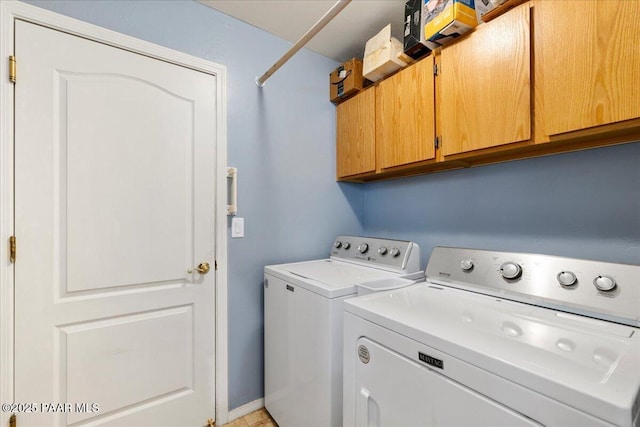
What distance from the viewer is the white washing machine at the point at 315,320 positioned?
1.24 metres

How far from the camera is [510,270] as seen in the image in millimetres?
1141

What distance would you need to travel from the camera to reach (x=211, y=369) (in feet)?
5.44

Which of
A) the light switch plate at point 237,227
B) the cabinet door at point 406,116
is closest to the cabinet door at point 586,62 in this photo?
the cabinet door at point 406,116

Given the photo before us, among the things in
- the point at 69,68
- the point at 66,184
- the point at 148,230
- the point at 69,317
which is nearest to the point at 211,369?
the point at 69,317

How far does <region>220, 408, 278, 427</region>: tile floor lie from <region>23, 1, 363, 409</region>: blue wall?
0.09 m

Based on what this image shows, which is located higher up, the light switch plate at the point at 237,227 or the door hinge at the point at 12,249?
the light switch plate at the point at 237,227

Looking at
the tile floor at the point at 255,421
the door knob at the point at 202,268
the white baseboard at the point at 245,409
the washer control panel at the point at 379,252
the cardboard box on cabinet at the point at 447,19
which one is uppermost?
the cardboard box on cabinet at the point at 447,19

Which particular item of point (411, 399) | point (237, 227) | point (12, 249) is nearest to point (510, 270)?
point (411, 399)

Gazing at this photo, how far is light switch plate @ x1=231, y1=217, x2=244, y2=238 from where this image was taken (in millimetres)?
1761

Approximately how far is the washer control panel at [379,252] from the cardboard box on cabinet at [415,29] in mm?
1091

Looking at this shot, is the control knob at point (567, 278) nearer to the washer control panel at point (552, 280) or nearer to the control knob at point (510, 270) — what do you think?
the washer control panel at point (552, 280)

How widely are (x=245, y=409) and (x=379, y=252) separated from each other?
4.35ft

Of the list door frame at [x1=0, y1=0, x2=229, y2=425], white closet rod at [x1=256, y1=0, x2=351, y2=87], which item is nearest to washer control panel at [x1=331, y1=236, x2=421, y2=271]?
white closet rod at [x1=256, y1=0, x2=351, y2=87]

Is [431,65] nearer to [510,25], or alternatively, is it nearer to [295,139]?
[510,25]
